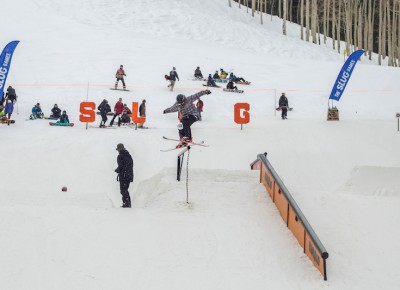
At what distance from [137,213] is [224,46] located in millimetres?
33000

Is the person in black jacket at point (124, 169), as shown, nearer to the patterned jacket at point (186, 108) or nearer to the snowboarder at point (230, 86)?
the patterned jacket at point (186, 108)

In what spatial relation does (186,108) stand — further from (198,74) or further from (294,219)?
(198,74)

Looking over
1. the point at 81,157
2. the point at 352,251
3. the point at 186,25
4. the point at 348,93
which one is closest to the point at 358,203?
the point at 352,251

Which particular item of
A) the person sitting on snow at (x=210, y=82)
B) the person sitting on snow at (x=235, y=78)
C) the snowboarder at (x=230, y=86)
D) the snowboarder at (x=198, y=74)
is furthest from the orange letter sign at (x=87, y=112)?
the person sitting on snow at (x=235, y=78)

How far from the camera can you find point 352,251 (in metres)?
9.03

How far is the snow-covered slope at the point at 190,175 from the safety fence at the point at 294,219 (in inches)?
7.0

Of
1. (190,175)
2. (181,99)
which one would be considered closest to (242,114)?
(181,99)

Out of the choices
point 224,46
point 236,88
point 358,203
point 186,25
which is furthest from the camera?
point 186,25

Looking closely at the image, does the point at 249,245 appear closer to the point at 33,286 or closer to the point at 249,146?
A: the point at 33,286

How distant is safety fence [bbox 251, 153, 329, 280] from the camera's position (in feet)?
26.9

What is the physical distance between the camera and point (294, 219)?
9.40m

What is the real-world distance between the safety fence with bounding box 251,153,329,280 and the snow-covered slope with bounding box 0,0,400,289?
0.18m

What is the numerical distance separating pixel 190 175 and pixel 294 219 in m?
4.10

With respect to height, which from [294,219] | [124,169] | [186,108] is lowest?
[294,219]
